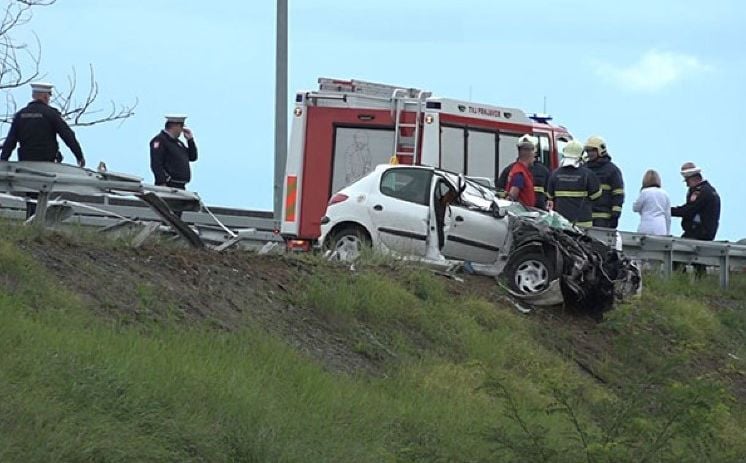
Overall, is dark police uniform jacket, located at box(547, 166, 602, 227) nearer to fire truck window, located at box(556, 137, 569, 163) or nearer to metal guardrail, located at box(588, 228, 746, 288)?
metal guardrail, located at box(588, 228, 746, 288)

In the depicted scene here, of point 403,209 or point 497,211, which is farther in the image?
point 403,209

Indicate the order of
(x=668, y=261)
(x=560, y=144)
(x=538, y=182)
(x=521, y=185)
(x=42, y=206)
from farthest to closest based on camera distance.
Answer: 1. (x=560, y=144)
2. (x=668, y=261)
3. (x=538, y=182)
4. (x=521, y=185)
5. (x=42, y=206)

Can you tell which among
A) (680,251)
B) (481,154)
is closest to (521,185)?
(680,251)

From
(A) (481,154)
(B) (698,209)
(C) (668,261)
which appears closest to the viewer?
(C) (668,261)

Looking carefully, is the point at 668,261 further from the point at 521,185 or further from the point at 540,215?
the point at 540,215

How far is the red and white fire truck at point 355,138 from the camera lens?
901 inches

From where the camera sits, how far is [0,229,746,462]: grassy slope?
9609 millimetres

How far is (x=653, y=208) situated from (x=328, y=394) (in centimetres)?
1129

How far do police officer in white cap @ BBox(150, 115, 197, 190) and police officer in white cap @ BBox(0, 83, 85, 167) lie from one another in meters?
2.56

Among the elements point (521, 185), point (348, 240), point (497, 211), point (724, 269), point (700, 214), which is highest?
point (521, 185)

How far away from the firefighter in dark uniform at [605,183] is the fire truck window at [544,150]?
207 inches

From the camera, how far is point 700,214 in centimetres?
2319

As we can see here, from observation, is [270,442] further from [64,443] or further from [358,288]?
[358,288]

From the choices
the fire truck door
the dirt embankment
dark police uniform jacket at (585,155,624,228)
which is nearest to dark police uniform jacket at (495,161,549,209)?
dark police uniform jacket at (585,155,624,228)
